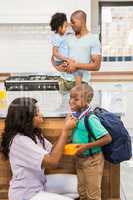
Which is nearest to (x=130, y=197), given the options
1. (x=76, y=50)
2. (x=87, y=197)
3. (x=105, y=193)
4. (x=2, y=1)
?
(x=105, y=193)

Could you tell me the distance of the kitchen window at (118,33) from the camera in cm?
460

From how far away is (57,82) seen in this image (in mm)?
2252

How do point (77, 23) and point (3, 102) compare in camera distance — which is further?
point (77, 23)

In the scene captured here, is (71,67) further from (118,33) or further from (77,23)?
(118,33)

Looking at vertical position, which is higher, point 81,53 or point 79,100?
point 81,53

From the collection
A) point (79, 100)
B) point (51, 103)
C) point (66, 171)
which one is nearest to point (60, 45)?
point (51, 103)

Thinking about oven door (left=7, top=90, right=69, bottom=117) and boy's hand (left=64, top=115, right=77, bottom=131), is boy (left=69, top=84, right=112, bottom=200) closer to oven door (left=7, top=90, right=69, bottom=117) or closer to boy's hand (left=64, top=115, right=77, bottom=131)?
boy's hand (left=64, top=115, right=77, bottom=131)

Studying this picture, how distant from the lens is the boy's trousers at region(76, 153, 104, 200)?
1.86m

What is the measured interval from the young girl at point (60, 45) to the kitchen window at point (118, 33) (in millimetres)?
2062

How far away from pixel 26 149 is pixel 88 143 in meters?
0.29

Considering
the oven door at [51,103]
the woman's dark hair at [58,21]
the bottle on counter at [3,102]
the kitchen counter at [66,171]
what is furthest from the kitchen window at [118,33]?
the kitchen counter at [66,171]

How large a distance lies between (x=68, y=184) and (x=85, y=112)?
0.43 metres

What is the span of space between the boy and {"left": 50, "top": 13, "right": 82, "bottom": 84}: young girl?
45 cm

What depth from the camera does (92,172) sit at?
1863 mm
